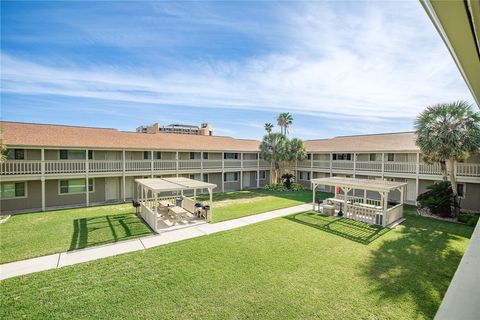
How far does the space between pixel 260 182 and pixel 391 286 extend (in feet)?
77.2

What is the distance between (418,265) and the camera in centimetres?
906

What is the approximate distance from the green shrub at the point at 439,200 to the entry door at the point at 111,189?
25111mm

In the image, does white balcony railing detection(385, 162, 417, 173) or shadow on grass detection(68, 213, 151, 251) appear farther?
white balcony railing detection(385, 162, 417, 173)

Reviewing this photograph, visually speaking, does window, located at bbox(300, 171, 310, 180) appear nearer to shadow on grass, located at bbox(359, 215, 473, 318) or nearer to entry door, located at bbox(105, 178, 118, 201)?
shadow on grass, located at bbox(359, 215, 473, 318)

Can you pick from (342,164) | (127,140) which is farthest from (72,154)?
(342,164)

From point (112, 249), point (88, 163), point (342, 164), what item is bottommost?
point (112, 249)

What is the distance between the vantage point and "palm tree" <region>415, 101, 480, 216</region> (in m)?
14.8

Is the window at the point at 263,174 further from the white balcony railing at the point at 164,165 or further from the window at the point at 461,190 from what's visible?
the window at the point at 461,190

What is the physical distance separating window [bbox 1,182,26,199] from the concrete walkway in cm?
1095

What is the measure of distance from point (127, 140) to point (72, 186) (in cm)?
611

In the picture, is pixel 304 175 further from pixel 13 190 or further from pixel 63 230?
pixel 13 190

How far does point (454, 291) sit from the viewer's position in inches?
255

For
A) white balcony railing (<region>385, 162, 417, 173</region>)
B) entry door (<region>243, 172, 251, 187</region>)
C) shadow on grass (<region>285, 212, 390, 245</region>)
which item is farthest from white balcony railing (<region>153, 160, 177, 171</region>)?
white balcony railing (<region>385, 162, 417, 173</region>)

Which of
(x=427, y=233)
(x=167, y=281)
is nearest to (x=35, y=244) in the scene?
(x=167, y=281)
